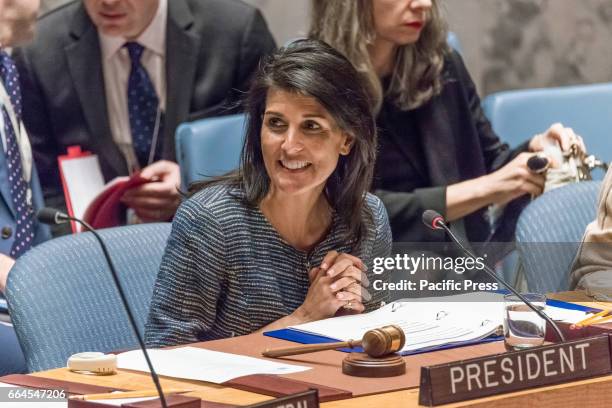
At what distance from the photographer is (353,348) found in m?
2.44

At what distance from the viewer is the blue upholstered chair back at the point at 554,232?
3.31 meters

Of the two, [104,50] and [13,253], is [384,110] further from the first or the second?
[13,253]

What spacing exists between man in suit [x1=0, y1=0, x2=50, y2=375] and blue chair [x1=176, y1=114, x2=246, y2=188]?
47 cm

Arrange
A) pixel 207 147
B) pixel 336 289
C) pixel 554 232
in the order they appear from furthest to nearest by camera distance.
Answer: pixel 207 147 < pixel 554 232 < pixel 336 289

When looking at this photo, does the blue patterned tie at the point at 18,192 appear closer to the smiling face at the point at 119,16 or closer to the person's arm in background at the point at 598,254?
the smiling face at the point at 119,16

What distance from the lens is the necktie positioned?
4.27 meters

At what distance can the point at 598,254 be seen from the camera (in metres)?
3.15

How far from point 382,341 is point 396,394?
6.4 inches

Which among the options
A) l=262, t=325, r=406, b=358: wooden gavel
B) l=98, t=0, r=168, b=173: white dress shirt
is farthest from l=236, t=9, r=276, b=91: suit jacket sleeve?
l=262, t=325, r=406, b=358: wooden gavel

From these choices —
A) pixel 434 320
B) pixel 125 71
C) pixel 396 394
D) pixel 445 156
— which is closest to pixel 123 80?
pixel 125 71

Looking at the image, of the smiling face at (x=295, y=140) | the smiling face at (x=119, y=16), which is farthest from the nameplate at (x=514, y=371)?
the smiling face at (x=119, y=16)

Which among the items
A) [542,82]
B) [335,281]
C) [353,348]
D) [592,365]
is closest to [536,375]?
[592,365]

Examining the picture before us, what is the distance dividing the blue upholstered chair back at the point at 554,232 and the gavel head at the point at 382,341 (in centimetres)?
104

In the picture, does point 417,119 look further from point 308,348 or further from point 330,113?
point 308,348
